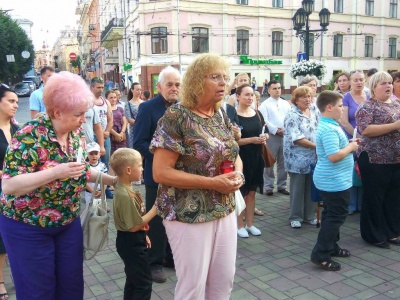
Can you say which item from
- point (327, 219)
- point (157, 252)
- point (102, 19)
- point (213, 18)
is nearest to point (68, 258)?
point (157, 252)

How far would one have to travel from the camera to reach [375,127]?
14.1 ft

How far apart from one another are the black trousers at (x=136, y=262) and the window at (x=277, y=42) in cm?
3330

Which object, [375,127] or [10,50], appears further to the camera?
[10,50]

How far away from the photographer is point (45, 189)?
2414 millimetres

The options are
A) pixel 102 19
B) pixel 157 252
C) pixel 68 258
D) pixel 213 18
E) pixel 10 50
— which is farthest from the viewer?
pixel 102 19

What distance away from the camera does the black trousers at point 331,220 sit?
3.98 m

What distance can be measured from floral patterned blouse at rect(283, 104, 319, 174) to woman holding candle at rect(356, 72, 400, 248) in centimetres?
73

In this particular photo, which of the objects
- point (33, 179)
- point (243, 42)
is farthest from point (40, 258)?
point (243, 42)

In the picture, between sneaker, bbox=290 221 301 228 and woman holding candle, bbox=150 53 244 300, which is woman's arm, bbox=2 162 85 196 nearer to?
woman holding candle, bbox=150 53 244 300

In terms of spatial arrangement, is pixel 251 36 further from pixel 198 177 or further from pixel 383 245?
pixel 198 177

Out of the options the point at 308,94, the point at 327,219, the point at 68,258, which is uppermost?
the point at 308,94

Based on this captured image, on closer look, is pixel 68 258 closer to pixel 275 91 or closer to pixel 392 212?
pixel 392 212

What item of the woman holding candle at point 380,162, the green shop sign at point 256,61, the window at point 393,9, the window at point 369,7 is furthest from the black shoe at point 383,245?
the window at point 393,9

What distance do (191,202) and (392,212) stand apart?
130 inches
